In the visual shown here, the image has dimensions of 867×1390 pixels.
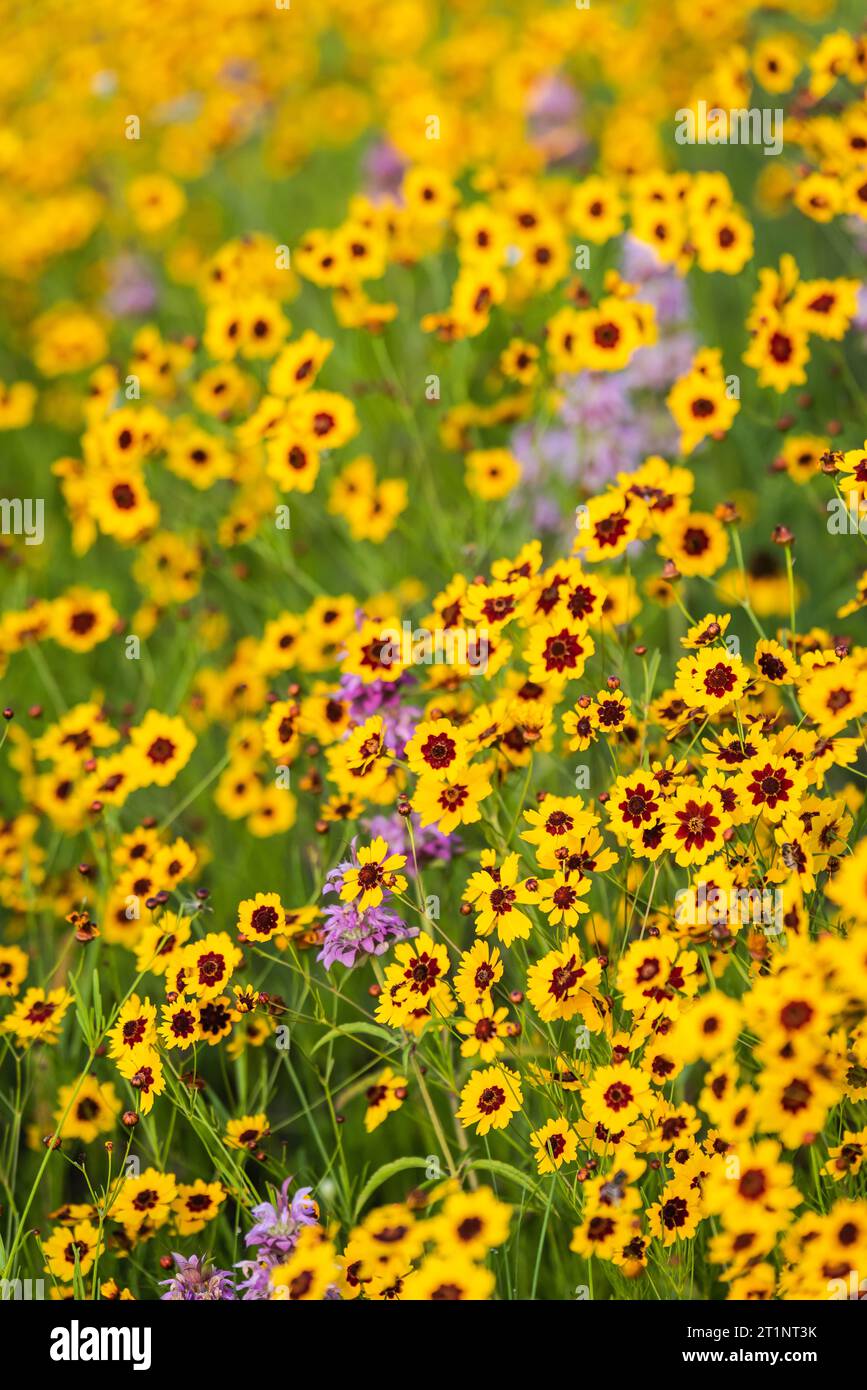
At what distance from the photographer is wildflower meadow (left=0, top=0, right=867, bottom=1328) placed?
252 centimetres

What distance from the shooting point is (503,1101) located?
257 cm

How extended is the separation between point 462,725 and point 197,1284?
1.35m

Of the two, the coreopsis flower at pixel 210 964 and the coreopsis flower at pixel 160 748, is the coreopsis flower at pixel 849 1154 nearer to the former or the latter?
the coreopsis flower at pixel 210 964

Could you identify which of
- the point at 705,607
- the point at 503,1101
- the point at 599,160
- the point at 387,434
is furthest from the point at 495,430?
the point at 503,1101

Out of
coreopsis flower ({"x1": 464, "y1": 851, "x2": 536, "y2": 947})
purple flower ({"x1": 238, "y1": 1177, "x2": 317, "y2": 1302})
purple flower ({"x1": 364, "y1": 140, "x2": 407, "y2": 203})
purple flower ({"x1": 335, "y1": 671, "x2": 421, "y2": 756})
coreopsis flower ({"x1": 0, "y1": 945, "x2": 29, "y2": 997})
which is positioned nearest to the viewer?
purple flower ({"x1": 238, "y1": 1177, "x2": 317, "y2": 1302})

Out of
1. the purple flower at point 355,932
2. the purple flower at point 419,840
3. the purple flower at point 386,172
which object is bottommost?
the purple flower at point 355,932

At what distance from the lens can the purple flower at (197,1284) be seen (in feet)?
8.38

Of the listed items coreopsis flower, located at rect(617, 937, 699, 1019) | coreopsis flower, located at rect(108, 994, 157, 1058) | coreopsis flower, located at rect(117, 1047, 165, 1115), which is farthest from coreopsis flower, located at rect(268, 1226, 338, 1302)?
coreopsis flower, located at rect(617, 937, 699, 1019)

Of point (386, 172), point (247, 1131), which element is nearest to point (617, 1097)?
point (247, 1131)

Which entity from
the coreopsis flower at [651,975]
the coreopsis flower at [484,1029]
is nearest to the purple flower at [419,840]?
the coreopsis flower at [484,1029]

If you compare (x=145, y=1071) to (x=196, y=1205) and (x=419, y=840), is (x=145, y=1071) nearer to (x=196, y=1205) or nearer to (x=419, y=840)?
(x=196, y=1205)

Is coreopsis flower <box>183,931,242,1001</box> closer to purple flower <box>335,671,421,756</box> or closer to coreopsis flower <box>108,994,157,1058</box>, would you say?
coreopsis flower <box>108,994,157,1058</box>

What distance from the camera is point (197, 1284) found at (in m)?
2.58

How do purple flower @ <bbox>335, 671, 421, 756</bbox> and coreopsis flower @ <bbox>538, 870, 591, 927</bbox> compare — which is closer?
coreopsis flower @ <bbox>538, 870, 591, 927</bbox>
